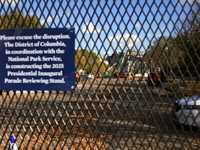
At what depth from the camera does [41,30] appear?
2.75 meters

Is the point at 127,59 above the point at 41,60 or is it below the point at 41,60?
below

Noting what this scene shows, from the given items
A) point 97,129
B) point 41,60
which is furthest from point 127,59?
point 41,60

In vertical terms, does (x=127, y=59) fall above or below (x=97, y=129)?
above

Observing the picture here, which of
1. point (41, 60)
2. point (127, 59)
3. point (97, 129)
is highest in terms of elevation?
point (41, 60)

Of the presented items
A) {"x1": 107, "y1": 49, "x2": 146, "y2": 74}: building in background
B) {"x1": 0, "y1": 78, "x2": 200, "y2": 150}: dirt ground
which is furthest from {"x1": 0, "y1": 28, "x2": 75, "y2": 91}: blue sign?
{"x1": 107, "y1": 49, "x2": 146, "y2": 74}: building in background

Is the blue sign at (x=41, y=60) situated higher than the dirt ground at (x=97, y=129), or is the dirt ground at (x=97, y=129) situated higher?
the blue sign at (x=41, y=60)

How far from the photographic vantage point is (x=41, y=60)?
2740 mm

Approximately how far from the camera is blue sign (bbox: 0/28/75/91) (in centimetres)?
273

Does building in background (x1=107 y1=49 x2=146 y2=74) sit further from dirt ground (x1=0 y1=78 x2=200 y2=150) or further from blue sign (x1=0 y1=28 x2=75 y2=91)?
blue sign (x1=0 y1=28 x2=75 y2=91)

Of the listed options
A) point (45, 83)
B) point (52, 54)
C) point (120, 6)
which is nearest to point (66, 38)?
point (52, 54)

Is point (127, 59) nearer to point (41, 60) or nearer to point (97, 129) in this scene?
point (97, 129)

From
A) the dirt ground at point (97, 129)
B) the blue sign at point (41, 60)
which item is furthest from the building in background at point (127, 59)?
the blue sign at point (41, 60)

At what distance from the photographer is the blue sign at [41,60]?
108 inches

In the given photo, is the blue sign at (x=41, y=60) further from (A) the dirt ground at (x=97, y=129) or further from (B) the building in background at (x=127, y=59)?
(B) the building in background at (x=127, y=59)
